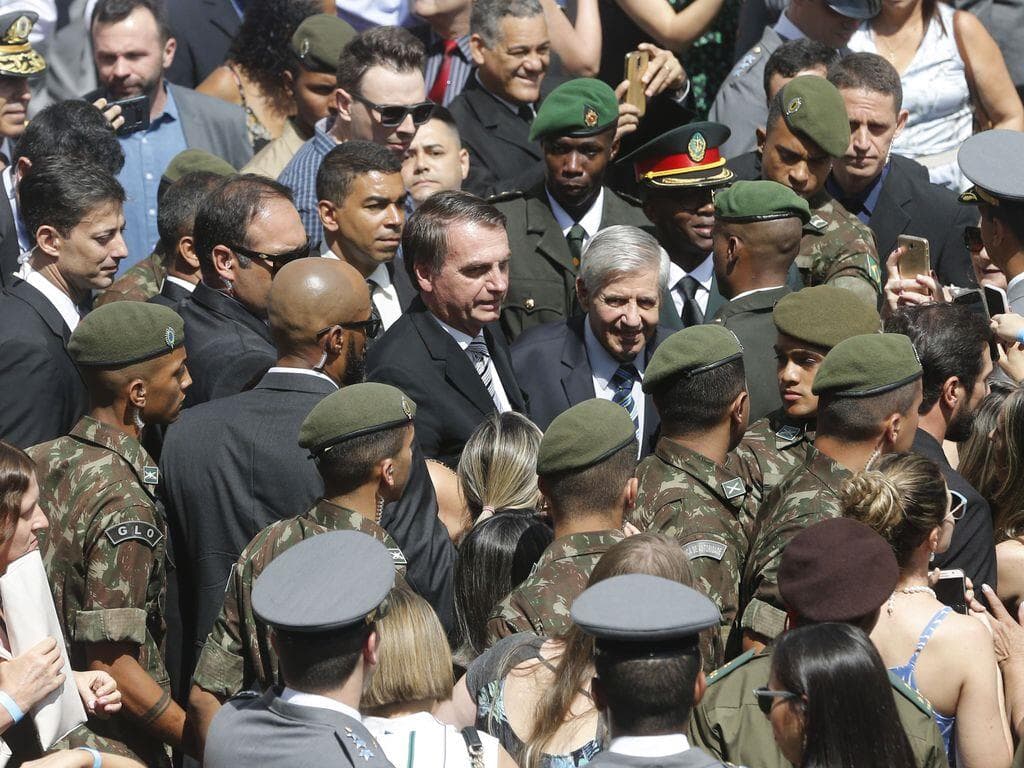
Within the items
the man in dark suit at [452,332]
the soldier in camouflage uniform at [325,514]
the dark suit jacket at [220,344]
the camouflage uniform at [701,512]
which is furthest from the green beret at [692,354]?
the dark suit jacket at [220,344]

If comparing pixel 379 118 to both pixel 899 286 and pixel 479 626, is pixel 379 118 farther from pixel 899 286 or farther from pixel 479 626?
pixel 479 626

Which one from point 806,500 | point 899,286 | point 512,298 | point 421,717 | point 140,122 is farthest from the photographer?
point 140,122

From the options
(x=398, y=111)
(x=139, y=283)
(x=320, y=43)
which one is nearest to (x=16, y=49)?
(x=320, y=43)

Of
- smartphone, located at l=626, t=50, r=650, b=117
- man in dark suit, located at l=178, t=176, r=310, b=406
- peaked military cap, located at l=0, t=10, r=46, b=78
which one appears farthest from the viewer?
smartphone, located at l=626, t=50, r=650, b=117

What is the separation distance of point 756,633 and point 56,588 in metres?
2.19

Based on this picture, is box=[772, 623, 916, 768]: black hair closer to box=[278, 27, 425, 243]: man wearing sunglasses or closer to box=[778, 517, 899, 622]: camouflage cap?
box=[778, 517, 899, 622]: camouflage cap

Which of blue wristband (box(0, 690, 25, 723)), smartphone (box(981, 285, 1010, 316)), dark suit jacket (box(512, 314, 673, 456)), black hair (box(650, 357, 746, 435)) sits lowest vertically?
dark suit jacket (box(512, 314, 673, 456))

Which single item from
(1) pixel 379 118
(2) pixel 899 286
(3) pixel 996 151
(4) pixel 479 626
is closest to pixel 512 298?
(1) pixel 379 118

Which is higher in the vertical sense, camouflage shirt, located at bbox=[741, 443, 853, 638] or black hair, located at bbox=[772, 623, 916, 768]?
black hair, located at bbox=[772, 623, 916, 768]

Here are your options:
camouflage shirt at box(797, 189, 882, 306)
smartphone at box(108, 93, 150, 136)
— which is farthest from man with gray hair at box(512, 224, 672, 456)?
smartphone at box(108, 93, 150, 136)

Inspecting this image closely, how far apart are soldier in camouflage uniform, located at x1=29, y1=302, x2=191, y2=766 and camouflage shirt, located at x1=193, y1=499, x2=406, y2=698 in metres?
0.34

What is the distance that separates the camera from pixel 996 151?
6664 millimetres

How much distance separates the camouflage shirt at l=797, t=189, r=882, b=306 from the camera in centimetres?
700

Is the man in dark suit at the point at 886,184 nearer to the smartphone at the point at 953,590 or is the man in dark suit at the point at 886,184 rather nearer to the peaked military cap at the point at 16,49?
the smartphone at the point at 953,590
